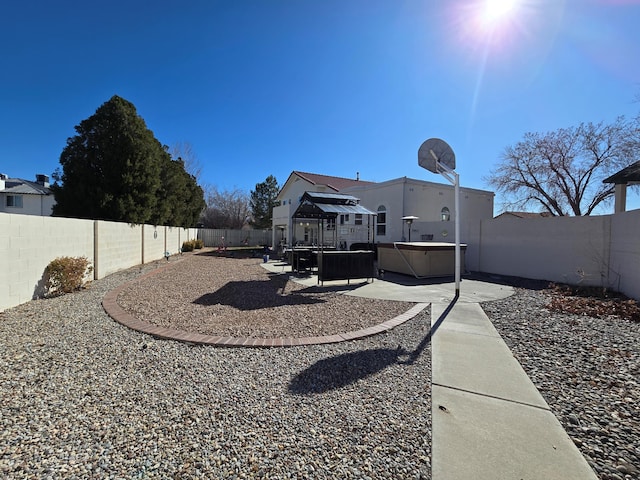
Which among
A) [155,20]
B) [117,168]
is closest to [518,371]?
[155,20]

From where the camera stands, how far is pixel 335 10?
7809 mm

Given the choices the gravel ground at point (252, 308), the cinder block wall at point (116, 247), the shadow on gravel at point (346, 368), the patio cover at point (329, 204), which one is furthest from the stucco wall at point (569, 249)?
the cinder block wall at point (116, 247)

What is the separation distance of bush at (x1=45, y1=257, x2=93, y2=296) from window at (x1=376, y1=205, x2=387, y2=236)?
48.9 feet

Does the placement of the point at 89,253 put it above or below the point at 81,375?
above

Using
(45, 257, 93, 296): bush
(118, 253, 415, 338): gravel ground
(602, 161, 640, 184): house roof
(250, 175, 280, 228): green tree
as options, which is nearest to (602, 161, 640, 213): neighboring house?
(602, 161, 640, 184): house roof

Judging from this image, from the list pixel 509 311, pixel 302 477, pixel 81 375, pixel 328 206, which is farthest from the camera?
pixel 328 206

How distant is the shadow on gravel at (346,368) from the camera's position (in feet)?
9.35

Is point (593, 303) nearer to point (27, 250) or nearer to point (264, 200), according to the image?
point (27, 250)

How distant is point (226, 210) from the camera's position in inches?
1768

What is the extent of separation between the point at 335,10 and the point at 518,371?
30.2 ft

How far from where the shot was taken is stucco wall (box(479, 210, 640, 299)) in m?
7.29

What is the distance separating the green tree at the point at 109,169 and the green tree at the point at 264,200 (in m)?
26.2

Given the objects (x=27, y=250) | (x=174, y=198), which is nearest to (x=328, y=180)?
(x=174, y=198)

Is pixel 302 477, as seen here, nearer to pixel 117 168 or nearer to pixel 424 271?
pixel 424 271
